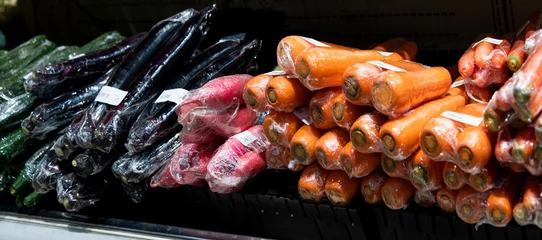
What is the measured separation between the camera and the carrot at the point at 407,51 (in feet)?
5.10

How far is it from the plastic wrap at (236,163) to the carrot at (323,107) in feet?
0.76

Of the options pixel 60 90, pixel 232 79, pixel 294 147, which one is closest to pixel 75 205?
pixel 60 90

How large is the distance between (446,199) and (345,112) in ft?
0.81

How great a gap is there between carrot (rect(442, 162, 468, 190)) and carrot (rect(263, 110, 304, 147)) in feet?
1.08

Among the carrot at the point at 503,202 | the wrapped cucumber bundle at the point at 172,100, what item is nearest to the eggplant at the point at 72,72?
the wrapped cucumber bundle at the point at 172,100

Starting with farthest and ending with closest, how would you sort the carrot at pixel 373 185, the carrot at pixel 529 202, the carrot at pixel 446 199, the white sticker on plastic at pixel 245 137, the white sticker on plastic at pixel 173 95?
the white sticker on plastic at pixel 173 95 < the white sticker on plastic at pixel 245 137 < the carrot at pixel 373 185 < the carrot at pixel 446 199 < the carrot at pixel 529 202

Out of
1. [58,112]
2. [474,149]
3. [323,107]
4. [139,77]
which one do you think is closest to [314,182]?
[323,107]

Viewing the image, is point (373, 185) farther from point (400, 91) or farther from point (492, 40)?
point (492, 40)

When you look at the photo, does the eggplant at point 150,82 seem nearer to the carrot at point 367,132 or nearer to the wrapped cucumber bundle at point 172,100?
the wrapped cucumber bundle at point 172,100

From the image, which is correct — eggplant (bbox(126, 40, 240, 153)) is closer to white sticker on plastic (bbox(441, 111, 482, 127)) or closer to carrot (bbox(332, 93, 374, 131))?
carrot (bbox(332, 93, 374, 131))

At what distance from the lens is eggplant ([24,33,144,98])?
177 centimetres

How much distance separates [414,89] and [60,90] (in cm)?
108

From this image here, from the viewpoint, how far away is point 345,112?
1198mm

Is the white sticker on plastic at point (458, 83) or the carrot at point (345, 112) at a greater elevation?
the carrot at point (345, 112)
